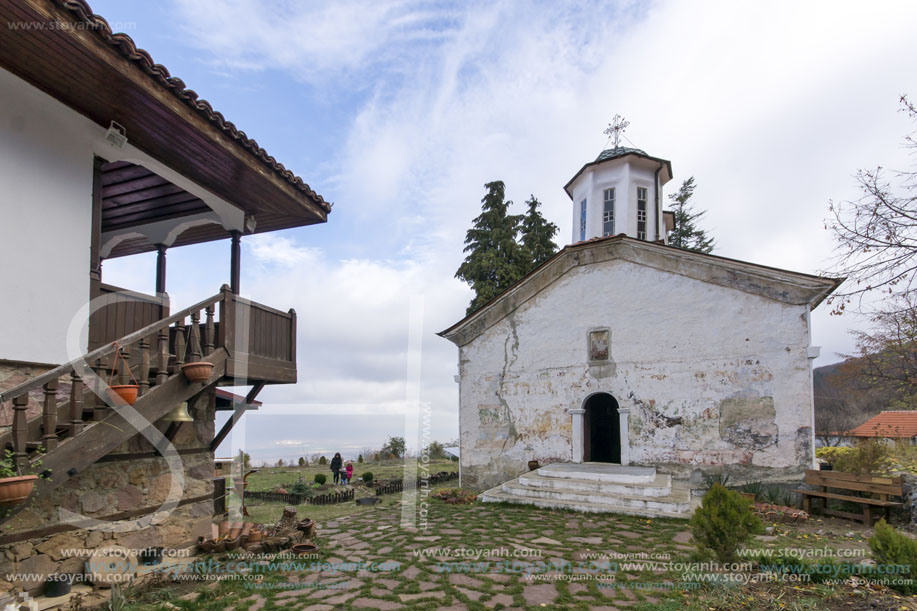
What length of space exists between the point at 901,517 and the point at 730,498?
216 inches

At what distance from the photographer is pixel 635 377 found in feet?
40.9

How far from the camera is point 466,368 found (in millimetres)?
14906

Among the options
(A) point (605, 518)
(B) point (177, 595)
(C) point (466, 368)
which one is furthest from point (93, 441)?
(C) point (466, 368)

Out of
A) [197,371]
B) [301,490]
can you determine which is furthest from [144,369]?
[301,490]

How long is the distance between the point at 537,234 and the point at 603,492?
1468cm

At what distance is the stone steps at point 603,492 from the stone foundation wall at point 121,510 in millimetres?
5976

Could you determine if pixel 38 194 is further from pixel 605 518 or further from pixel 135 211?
pixel 605 518

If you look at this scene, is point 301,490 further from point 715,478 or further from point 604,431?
point 715,478

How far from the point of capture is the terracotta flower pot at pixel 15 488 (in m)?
4.02

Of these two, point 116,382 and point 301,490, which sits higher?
point 116,382

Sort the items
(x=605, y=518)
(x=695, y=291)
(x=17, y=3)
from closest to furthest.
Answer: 1. (x=17, y=3)
2. (x=605, y=518)
3. (x=695, y=291)

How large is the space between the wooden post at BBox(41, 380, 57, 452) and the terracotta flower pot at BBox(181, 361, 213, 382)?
1373 mm

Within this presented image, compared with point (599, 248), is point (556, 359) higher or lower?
lower

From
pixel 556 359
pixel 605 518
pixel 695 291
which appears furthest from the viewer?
pixel 556 359
